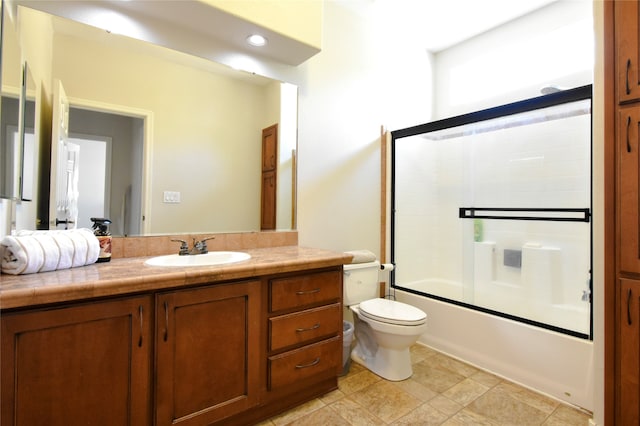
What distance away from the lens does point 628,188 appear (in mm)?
1330

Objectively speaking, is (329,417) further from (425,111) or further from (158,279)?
(425,111)

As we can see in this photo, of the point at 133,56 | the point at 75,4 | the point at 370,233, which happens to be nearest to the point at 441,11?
the point at 370,233

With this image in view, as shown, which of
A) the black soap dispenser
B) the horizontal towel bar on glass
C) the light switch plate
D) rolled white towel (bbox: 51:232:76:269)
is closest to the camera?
rolled white towel (bbox: 51:232:76:269)

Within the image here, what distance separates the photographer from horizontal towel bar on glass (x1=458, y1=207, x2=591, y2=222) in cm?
210

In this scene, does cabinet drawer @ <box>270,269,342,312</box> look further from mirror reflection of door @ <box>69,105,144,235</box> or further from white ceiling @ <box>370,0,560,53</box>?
white ceiling @ <box>370,0,560,53</box>

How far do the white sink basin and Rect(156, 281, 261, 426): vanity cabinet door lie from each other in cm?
24

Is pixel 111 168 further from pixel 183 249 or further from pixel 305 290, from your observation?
pixel 305 290

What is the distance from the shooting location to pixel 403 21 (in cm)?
280

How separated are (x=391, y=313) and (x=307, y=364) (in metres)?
0.64

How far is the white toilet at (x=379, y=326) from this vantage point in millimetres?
1948

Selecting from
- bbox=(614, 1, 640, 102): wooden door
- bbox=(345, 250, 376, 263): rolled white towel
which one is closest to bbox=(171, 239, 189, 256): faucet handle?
bbox=(345, 250, 376, 263): rolled white towel

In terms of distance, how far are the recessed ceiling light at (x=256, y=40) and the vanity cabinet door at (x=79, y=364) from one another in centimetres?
157

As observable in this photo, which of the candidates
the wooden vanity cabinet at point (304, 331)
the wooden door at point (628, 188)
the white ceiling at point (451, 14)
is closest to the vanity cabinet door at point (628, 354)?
the wooden door at point (628, 188)

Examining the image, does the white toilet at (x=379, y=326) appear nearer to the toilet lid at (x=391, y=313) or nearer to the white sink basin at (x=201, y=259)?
the toilet lid at (x=391, y=313)
